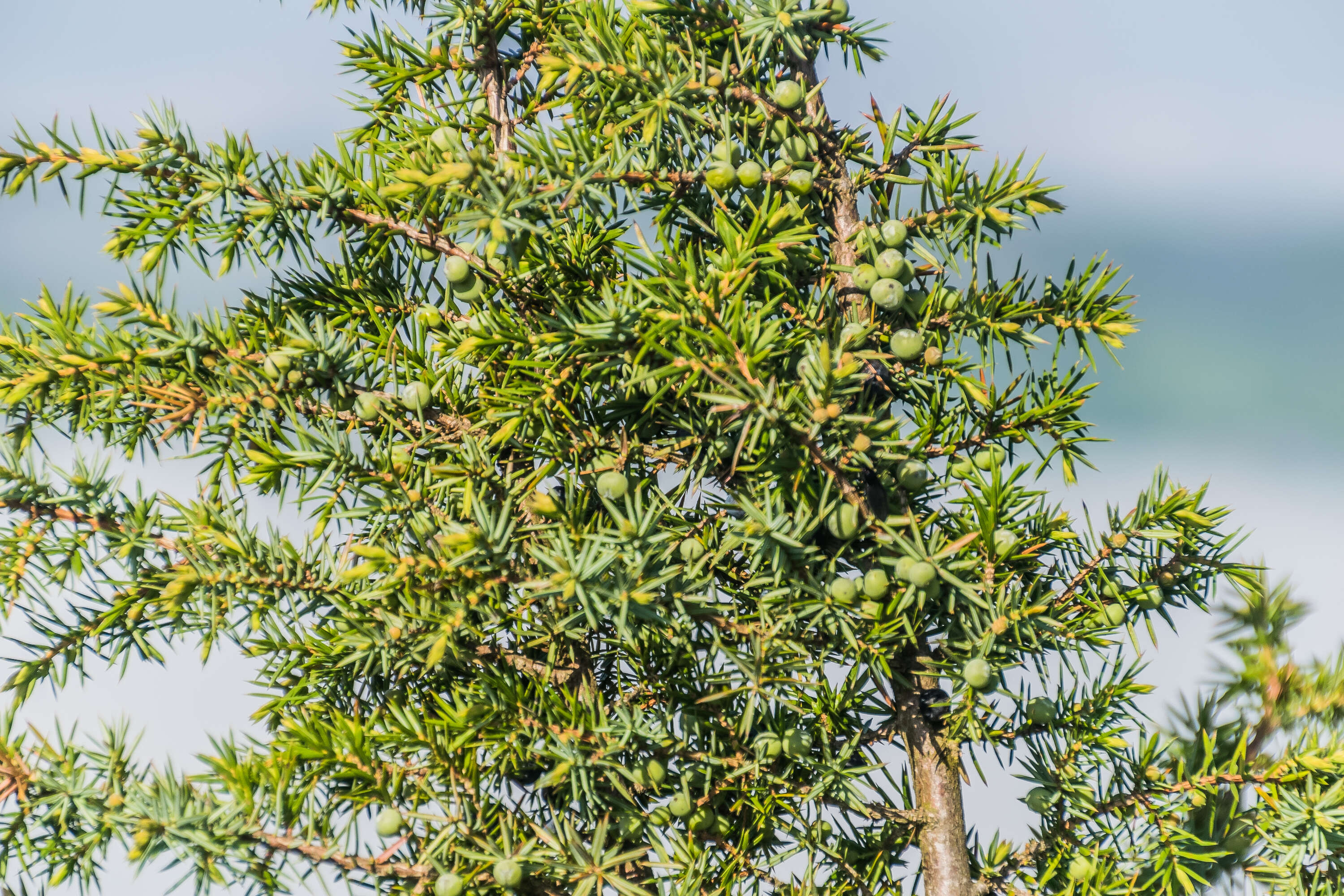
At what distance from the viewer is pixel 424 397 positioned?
862 millimetres

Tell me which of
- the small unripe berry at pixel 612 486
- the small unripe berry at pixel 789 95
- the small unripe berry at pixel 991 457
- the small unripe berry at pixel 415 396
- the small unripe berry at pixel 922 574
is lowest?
the small unripe berry at pixel 922 574

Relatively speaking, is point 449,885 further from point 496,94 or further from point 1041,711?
point 496,94

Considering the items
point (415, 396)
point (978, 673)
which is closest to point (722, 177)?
point (415, 396)

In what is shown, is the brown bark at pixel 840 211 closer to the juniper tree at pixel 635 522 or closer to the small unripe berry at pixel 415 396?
the juniper tree at pixel 635 522

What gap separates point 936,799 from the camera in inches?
34.6

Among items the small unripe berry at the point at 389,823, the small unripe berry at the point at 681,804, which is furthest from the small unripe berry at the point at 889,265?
the small unripe berry at the point at 389,823

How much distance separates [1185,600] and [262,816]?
824 millimetres

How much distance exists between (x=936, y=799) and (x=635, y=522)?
0.40 metres

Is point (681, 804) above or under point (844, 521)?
under

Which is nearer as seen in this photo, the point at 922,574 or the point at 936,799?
the point at 922,574

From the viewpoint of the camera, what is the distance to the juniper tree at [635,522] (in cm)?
76

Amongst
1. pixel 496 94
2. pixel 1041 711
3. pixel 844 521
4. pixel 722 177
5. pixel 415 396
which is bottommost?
pixel 1041 711

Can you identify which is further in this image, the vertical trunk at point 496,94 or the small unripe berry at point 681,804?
the vertical trunk at point 496,94

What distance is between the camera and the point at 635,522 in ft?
2.40
